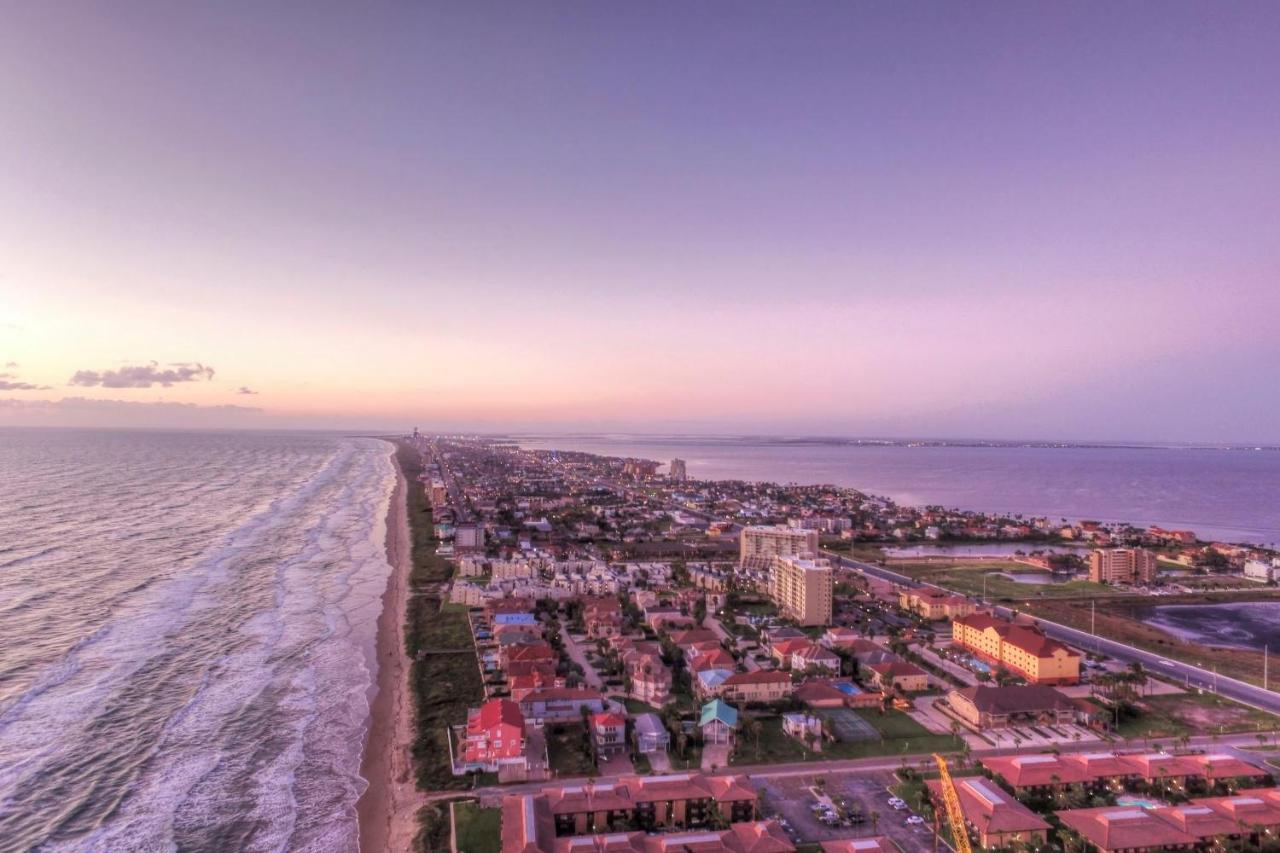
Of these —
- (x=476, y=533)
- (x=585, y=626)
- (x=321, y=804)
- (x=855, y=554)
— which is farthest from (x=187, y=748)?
(x=855, y=554)

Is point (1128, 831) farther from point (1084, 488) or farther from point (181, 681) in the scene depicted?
point (1084, 488)

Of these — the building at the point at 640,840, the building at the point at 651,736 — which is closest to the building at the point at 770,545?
the building at the point at 651,736

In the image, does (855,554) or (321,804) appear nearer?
(321,804)

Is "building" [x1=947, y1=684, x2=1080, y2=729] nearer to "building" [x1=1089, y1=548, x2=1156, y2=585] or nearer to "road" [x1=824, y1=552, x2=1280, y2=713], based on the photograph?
"road" [x1=824, y1=552, x2=1280, y2=713]

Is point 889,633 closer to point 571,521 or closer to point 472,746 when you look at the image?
point 472,746

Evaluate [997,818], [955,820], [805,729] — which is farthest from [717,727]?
[997,818]

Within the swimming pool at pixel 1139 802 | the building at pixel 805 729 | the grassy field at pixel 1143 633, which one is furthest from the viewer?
the grassy field at pixel 1143 633

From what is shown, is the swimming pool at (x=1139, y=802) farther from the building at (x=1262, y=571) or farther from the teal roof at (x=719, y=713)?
the building at (x=1262, y=571)
